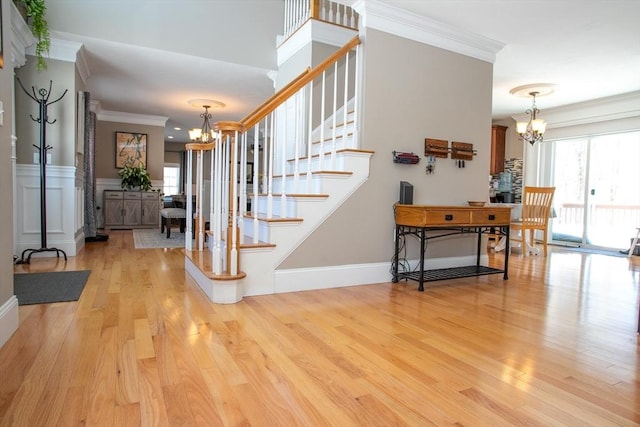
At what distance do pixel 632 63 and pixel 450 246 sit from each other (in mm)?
3387

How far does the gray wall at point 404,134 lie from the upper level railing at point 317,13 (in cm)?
138

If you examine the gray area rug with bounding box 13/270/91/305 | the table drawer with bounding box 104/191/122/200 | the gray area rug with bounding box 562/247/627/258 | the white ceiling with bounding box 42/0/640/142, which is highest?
the white ceiling with bounding box 42/0/640/142

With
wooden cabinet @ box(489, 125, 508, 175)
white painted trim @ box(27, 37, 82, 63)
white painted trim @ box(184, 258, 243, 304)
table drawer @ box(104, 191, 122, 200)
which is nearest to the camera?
white painted trim @ box(184, 258, 243, 304)

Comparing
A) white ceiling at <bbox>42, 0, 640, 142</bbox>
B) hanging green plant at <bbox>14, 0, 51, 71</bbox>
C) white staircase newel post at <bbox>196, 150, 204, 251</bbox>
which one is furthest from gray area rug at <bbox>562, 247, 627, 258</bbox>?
hanging green plant at <bbox>14, 0, 51, 71</bbox>

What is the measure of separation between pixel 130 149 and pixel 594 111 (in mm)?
9102

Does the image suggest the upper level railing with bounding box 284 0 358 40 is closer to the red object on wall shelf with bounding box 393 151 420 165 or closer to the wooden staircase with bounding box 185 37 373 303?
the wooden staircase with bounding box 185 37 373 303

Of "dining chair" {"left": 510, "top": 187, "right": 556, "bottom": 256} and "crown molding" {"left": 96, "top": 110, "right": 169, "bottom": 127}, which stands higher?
"crown molding" {"left": 96, "top": 110, "right": 169, "bottom": 127}

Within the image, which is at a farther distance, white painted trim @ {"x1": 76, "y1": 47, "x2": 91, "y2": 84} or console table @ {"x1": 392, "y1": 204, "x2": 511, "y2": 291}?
white painted trim @ {"x1": 76, "y1": 47, "x2": 91, "y2": 84}

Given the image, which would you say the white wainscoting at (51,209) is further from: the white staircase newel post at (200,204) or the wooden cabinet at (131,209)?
the wooden cabinet at (131,209)

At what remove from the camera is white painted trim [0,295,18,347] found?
1.80m

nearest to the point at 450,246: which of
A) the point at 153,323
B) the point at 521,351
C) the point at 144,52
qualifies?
the point at 521,351

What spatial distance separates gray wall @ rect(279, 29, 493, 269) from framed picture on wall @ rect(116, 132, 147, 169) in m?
6.71

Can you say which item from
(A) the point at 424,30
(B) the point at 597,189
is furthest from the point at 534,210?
(A) the point at 424,30

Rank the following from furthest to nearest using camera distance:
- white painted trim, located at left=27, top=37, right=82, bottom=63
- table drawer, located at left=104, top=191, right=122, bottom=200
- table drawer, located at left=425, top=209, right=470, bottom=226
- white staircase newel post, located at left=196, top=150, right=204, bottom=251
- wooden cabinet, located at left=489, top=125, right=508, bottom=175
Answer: table drawer, located at left=104, top=191, right=122, bottom=200 < wooden cabinet, located at left=489, top=125, right=508, bottom=175 < white painted trim, located at left=27, top=37, right=82, bottom=63 < white staircase newel post, located at left=196, top=150, right=204, bottom=251 < table drawer, located at left=425, top=209, right=470, bottom=226
